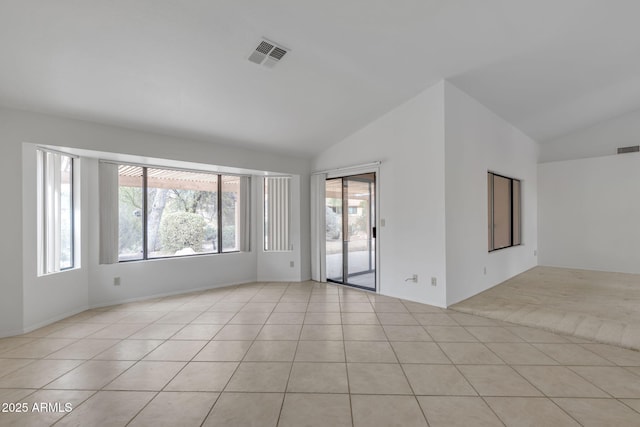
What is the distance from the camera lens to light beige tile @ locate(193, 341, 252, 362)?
2.56 metres

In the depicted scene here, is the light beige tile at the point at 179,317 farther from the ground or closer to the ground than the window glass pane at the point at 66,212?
closer to the ground

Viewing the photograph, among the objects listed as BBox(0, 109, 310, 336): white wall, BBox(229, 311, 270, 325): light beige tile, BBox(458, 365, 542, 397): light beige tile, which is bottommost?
BBox(229, 311, 270, 325): light beige tile

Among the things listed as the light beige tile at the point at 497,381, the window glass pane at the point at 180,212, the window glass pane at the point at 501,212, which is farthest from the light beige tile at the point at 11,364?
the window glass pane at the point at 501,212

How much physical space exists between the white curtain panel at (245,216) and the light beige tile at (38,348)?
291cm

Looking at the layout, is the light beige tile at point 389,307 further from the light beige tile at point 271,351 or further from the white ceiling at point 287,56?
the white ceiling at point 287,56

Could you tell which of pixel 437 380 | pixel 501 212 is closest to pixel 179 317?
pixel 437 380

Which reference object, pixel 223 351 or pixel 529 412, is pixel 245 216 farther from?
pixel 529 412

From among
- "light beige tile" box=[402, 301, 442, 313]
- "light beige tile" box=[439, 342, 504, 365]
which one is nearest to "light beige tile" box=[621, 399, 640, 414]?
"light beige tile" box=[439, 342, 504, 365]

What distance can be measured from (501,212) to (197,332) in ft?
19.8

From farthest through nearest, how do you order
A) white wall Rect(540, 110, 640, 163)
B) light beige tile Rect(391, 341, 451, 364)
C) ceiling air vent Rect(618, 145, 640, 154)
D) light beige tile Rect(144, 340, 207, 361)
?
1. white wall Rect(540, 110, 640, 163)
2. ceiling air vent Rect(618, 145, 640, 154)
3. light beige tile Rect(144, 340, 207, 361)
4. light beige tile Rect(391, 341, 451, 364)

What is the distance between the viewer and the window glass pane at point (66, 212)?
3.74 meters

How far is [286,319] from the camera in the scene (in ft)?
11.6

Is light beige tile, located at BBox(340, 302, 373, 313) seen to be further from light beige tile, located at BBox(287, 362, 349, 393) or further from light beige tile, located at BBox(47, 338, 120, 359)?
light beige tile, located at BBox(47, 338, 120, 359)

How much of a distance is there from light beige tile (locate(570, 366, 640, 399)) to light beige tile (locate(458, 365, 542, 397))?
0.53 metres
